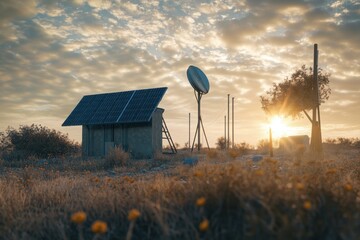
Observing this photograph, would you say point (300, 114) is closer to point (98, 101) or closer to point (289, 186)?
point (98, 101)

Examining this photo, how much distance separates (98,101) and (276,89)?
18006 millimetres

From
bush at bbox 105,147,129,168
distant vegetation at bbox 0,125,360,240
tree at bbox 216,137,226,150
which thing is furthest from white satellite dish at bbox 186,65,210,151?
distant vegetation at bbox 0,125,360,240

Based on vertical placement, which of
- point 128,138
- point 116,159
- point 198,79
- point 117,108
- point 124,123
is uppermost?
point 198,79

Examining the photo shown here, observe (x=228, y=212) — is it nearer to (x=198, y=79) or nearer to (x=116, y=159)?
(x=116, y=159)

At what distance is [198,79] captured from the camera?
25.5 metres

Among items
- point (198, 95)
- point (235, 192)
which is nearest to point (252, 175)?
point (235, 192)

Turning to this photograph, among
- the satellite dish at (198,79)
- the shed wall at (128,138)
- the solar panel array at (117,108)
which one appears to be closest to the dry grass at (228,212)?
the solar panel array at (117,108)

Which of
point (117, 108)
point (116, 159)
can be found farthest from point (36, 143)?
point (116, 159)

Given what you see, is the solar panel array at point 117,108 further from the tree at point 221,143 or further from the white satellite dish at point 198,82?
the tree at point 221,143

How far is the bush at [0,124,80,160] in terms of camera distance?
23.6m

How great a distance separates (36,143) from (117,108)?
6.40 m

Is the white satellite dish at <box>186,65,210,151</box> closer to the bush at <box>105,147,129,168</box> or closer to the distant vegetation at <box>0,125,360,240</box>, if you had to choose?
the bush at <box>105,147,129,168</box>

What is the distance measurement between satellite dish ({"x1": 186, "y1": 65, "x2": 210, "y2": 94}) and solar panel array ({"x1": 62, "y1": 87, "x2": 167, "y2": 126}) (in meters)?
2.65

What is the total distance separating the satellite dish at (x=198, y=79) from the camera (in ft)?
81.9
